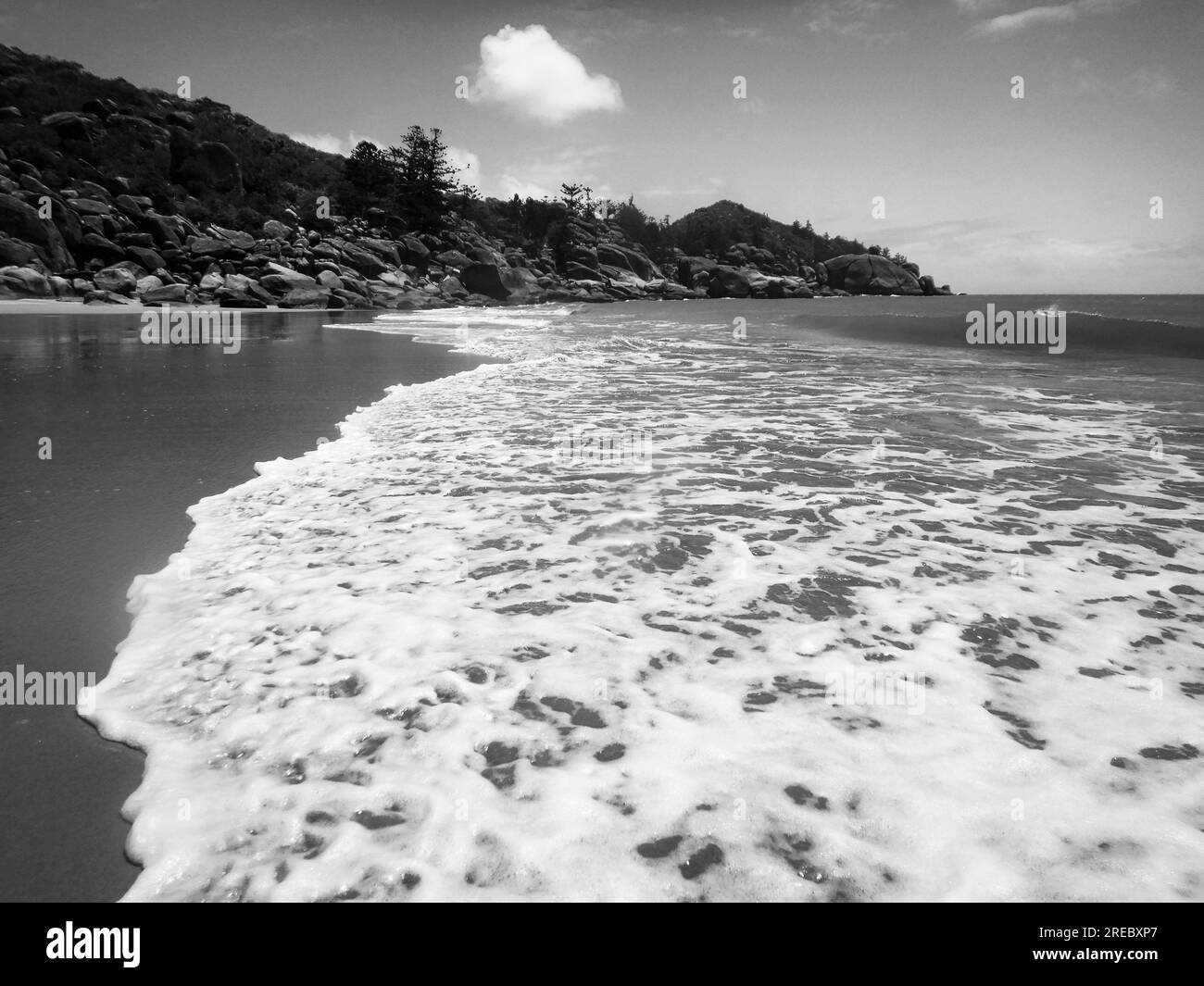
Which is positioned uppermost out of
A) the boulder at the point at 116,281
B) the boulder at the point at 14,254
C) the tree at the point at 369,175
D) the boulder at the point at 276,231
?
the tree at the point at 369,175

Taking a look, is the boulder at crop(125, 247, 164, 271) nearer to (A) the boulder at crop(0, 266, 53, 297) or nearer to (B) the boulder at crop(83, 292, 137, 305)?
(A) the boulder at crop(0, 266, 53, 297)

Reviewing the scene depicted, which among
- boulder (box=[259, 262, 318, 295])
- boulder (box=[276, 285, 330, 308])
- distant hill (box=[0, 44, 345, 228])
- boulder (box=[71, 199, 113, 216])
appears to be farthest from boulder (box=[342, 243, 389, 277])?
boulder (box=[71, 199, 113, 216])

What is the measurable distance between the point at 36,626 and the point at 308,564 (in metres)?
Answer: 1.20

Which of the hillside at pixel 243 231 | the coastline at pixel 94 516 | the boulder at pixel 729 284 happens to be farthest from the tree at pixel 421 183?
the coastline at pixel 94 516

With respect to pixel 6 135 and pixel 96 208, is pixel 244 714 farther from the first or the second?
pixel 6 135

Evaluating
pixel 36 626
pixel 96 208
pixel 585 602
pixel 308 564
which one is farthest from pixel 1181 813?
pixel 96 208

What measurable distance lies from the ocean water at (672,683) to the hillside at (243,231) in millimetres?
34179

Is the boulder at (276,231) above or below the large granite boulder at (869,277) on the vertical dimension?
below

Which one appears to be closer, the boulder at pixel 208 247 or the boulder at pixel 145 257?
the boulder at pixel 145 257

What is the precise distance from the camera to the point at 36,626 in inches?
122

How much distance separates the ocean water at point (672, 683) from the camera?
1970 mm

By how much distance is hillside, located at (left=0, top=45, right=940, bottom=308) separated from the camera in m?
35.4

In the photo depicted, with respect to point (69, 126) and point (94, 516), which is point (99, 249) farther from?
point (94, 516)

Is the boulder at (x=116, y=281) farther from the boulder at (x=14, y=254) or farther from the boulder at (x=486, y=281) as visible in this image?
the boulder at (x=486, y=281)
